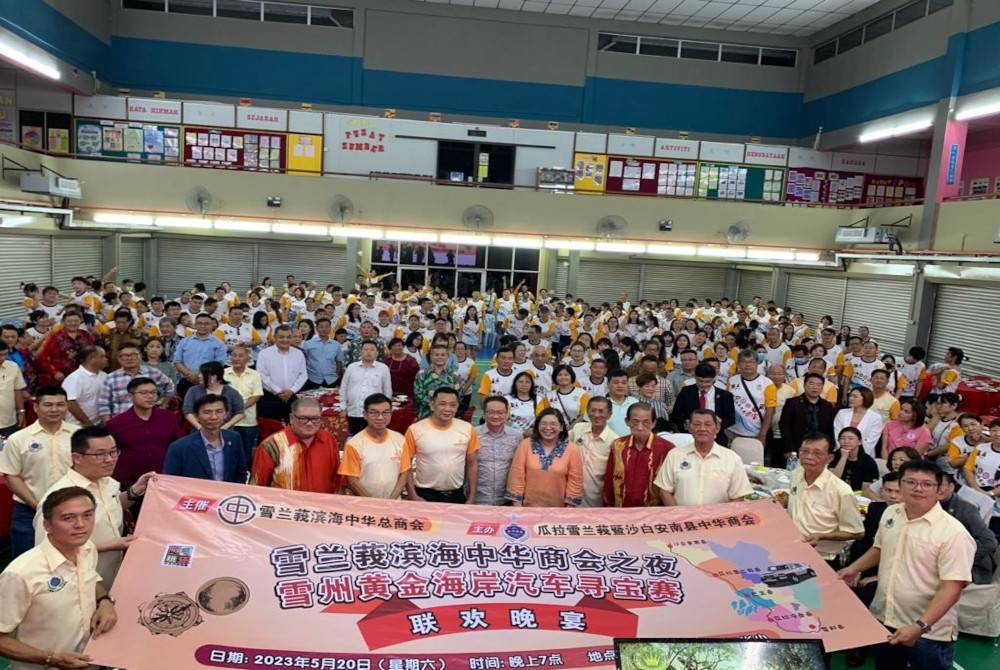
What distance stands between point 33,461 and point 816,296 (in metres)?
17.3

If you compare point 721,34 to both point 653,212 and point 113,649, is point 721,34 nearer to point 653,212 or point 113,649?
point 653,212

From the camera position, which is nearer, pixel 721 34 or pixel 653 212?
pixel 653 212

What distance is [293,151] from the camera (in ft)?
Answer: 57.1

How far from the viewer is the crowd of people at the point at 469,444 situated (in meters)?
3.28

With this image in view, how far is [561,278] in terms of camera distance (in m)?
19.0

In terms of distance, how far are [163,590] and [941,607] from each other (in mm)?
3769

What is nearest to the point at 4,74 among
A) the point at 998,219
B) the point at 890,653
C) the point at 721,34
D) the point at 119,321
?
the point at 119,321

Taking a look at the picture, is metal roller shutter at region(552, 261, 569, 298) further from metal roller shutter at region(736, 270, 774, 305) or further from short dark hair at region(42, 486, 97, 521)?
short dark hair at region(42, 486, 97, 521)

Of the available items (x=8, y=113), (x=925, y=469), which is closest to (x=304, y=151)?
(x=8, y=113)

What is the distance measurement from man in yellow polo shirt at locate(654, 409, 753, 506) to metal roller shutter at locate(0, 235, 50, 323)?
13.1 m

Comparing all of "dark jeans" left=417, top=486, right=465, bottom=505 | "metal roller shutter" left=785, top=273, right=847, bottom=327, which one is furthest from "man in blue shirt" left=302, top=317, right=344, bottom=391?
"metal roller shutter" left=785, top=273, right=847, bottom=327

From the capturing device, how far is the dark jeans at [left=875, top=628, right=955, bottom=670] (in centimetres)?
331

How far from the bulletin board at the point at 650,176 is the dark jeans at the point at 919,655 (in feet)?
52.7

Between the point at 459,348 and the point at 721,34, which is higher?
the point at 721,34
